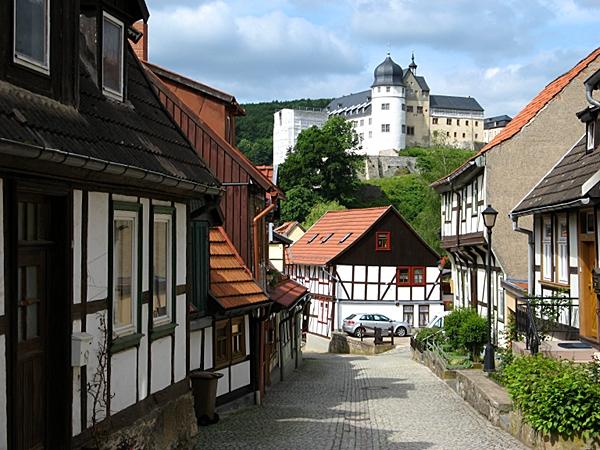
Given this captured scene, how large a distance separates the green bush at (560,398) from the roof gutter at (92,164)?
5516 mm

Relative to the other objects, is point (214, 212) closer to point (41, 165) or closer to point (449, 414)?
point (449, 414)

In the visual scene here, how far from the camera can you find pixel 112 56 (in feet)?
32.7

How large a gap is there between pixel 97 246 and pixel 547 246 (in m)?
12.9

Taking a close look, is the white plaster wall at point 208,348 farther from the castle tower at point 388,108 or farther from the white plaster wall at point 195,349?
the castle tower at point 388,108

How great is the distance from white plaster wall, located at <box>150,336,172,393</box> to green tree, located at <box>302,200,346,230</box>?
242ft

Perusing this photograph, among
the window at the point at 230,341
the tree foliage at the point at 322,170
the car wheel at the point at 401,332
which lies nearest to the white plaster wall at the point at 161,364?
the window at the point at 230,341

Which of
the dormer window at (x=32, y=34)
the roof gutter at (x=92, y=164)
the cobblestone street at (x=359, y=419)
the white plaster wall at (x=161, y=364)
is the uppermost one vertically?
the dormer window at (x=32, y=34)

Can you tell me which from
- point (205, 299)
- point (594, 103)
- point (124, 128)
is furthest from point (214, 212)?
point (594, 103)

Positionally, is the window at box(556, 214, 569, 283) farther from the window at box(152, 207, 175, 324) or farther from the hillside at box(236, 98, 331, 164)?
the hillside at box(236, 98, 331, 164)

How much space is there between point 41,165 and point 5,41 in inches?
38.9

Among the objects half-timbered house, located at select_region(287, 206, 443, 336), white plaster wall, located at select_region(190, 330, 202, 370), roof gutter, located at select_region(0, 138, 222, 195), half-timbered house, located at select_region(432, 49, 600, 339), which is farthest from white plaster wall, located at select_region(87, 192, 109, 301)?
half-timbered house, located at select_region(287, 206, 443, 336)

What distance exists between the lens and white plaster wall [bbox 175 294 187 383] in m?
11.0

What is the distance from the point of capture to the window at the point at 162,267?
10297 millimetres

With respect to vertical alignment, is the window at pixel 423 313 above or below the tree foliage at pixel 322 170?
below
